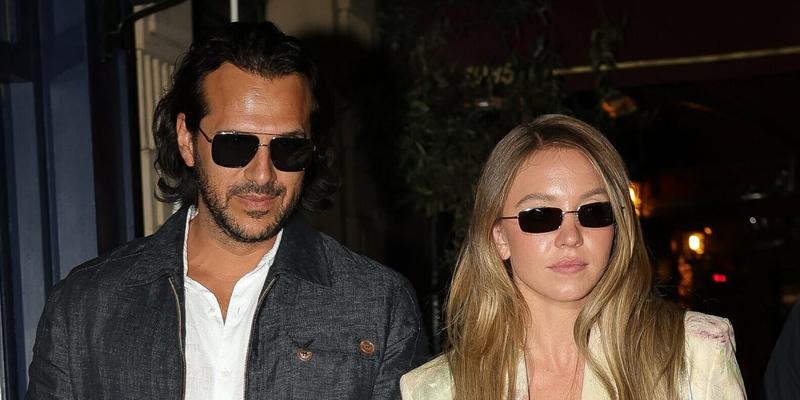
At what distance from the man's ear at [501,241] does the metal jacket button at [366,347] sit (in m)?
0.42

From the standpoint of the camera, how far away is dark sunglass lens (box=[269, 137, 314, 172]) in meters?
2.57

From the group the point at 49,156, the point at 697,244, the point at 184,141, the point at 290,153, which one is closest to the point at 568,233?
the point at 290,153

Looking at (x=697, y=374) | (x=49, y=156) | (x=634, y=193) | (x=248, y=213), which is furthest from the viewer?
(x=634, y=193)

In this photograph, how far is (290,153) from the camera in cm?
258

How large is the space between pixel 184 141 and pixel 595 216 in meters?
1.15

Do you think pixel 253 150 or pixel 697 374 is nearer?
pixel 697 374

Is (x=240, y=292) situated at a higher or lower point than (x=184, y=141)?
lower

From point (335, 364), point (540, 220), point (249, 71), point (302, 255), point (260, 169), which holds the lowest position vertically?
point (335, 364)

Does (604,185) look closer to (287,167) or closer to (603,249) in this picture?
(603,249)

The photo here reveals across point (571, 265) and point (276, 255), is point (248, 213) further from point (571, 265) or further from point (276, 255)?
point (571, 265)

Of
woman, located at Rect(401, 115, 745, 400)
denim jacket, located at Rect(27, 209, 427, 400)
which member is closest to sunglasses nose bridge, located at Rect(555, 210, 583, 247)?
woman, located at Rect(401, 115, 745, 400)

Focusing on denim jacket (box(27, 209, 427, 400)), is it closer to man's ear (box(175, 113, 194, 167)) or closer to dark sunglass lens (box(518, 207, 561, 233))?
man's ear (box(175, 113, 194, 167))

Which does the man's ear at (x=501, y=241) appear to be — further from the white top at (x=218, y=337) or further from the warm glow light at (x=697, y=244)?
the warm glow light at (x=697, y=244)

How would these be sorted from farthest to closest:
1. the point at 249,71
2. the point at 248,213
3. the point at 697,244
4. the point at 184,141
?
1. the point at 697,244
2. the point at 184,141
3. the point at 249,71
4. the point at 248,213
